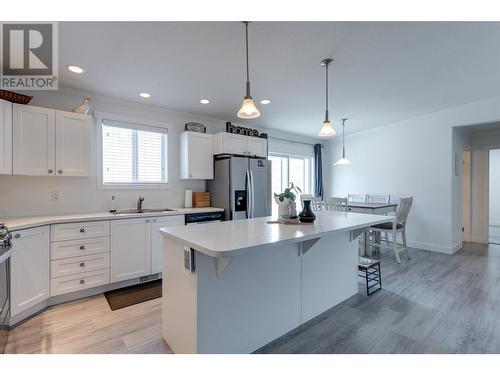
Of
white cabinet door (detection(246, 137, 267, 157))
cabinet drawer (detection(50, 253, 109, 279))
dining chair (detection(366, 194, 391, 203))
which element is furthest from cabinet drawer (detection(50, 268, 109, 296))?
dining chair (detection(366, 194, 391, 203))

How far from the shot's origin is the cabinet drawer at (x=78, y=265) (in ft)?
7.76

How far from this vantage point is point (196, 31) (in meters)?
1.87

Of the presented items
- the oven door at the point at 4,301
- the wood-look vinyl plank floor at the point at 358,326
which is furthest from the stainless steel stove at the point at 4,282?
the wood-look vinyl plank floor at the point at 358,326

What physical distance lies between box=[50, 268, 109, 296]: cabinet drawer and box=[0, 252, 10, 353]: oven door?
499 mm

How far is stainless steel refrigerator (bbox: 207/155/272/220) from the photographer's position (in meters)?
3.66

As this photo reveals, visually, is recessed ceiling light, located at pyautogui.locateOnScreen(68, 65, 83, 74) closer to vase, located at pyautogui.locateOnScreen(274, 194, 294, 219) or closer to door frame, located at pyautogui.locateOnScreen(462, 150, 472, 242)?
vase, located at pyautogui.locateOnScreen(274, 194, 294, 219)

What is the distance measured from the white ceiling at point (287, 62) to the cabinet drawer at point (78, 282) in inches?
88.0

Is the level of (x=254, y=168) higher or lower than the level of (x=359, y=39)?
lower
